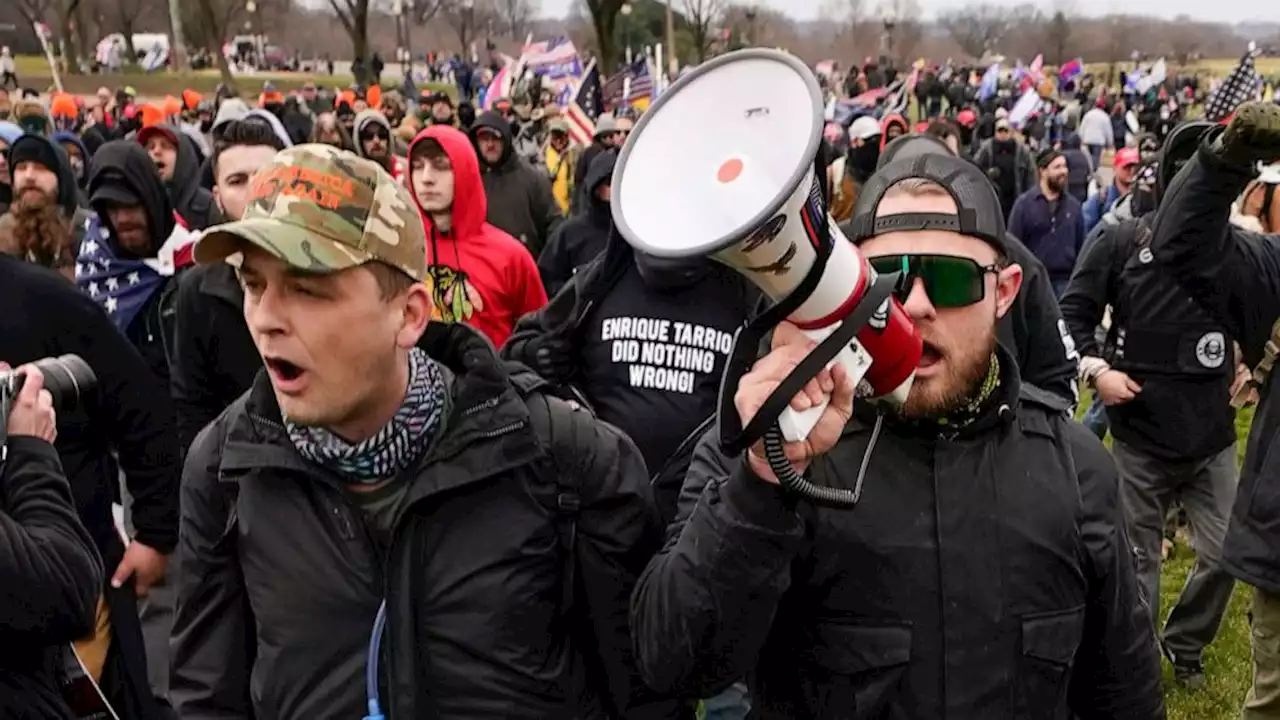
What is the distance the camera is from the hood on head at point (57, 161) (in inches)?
176

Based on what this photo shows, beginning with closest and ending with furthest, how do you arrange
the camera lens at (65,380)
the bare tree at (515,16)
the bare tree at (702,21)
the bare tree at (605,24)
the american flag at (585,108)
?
the camera lens at (65,380) → the american flag at (585,108) → the bare tree at (605,24) → the bare tree at (702,21) → the bare tree at (515,16)

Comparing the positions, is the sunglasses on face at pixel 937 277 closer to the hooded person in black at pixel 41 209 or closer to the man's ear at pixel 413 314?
the man's ear at pixel 413 314

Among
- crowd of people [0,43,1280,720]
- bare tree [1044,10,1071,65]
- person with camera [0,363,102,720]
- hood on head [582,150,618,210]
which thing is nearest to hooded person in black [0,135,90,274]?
person with camera [0,363,102,720]

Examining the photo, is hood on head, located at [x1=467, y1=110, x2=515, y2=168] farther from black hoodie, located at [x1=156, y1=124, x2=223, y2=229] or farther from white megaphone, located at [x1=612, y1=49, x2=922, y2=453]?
white megaphone, located at [x1=612, y1=49, x2=922, y2=453]

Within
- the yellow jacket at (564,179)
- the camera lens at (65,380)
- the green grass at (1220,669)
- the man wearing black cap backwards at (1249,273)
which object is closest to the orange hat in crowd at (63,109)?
the yellow jacket at (564,179)

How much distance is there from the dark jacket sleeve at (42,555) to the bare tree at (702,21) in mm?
43656


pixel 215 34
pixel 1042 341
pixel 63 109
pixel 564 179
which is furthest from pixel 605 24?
pixel 1042 341

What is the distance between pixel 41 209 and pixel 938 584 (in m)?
3.58

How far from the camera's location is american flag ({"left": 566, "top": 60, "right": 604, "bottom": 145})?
37.2 ft

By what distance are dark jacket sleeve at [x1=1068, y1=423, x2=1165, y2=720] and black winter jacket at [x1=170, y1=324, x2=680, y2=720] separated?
80cm

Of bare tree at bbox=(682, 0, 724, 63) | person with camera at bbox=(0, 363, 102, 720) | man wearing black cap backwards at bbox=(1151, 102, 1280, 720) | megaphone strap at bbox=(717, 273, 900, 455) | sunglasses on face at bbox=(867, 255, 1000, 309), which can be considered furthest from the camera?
bare tree at bbox=(682, 0, 724, 63)

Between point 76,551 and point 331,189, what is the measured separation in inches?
37.9

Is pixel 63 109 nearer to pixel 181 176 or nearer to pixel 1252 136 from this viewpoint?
pixel 181 176

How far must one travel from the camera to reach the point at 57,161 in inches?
178
